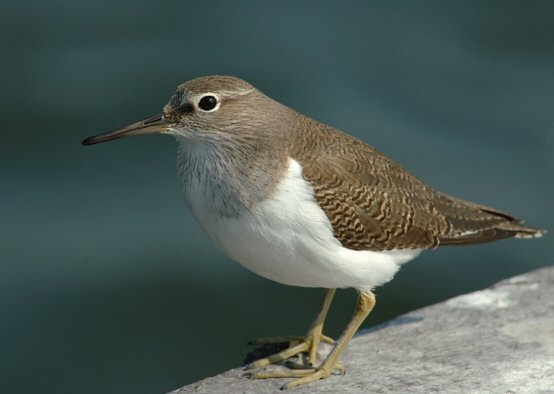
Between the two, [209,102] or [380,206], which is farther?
[380,206]

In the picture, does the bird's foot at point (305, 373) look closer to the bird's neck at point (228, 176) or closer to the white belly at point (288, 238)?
the white belly at point (288, 238)

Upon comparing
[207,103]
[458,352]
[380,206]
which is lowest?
[458,352]

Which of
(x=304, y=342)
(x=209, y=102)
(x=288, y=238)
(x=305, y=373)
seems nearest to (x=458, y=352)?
(x=305, y=373)

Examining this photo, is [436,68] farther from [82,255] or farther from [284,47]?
[82,255]

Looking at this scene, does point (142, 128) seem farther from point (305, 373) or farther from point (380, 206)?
point (305, 373)

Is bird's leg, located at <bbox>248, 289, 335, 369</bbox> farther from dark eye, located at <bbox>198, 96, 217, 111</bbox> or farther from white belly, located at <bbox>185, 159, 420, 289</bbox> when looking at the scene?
dark eye, located at <bbox>198, 96, 217, 111</bbox>

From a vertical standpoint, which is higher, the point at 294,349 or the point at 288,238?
the point at 288,238

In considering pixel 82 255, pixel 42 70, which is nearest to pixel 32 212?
pixel 82 255
